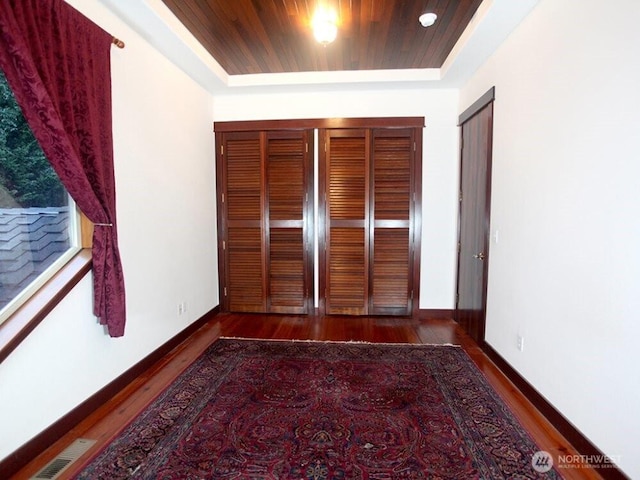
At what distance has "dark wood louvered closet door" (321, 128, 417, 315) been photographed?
12.6ft

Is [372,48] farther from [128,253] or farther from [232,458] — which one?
[232,458]

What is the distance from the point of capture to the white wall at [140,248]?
174 cm

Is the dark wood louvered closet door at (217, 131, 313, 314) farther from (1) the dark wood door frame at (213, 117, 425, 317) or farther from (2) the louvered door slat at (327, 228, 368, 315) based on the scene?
(2) the louvered door slat at (327, 228, 368, 315)

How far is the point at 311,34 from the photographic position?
2.74 metres

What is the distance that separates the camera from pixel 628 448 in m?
1.46

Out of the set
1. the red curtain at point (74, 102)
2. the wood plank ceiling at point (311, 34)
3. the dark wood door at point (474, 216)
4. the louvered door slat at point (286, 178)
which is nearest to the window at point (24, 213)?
the red curtain at point (74, 102)

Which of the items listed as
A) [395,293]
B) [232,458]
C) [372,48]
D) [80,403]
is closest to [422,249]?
[395,293]

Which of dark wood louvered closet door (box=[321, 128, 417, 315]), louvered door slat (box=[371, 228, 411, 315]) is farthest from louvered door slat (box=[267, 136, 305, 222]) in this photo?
louvered door slat (box=[371, 228, 411, 315])

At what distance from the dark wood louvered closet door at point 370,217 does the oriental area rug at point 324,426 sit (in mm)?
1191

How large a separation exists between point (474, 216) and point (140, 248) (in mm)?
3122

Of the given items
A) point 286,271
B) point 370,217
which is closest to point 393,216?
point 370,217

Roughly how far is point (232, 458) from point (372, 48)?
132 inches

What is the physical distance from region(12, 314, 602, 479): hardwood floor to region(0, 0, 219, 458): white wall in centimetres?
16

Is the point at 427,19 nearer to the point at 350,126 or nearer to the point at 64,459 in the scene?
the point at 350,126
